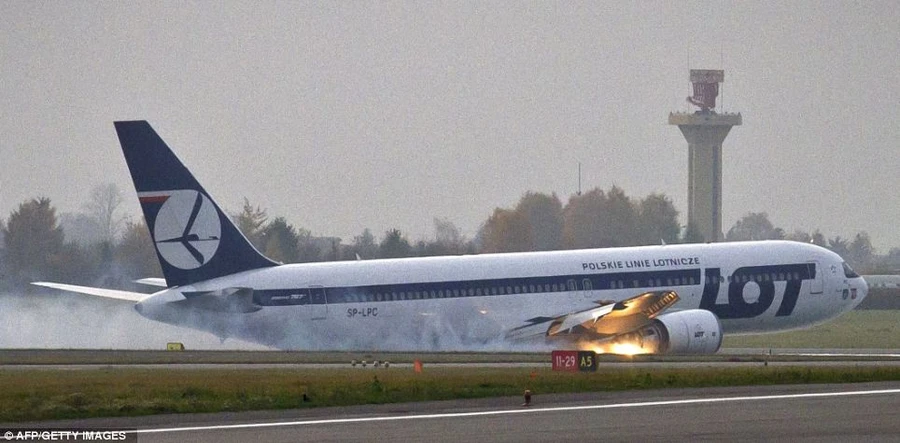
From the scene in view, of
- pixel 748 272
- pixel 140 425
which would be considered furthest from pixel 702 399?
pixel 748 272

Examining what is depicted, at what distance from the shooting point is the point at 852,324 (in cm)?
9631

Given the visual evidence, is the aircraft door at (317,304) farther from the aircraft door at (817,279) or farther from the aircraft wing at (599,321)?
the aircraft door at (817,279)

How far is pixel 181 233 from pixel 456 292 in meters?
9.66

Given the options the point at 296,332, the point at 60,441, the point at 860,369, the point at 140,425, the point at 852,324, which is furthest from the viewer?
the point at 852,324

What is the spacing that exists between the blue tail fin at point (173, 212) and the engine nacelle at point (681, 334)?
14628 mm

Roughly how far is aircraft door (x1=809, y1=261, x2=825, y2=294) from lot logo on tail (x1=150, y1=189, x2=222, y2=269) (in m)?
22.6

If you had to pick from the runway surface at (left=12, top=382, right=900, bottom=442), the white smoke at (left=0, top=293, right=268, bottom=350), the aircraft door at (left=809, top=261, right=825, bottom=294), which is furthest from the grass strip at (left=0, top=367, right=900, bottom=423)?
the aircraft door at (left=809, top=261, right=825, bottom=294)

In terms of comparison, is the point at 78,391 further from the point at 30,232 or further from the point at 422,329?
the point at 30,232

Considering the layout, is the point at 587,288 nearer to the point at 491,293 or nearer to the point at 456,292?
the point at 491,293

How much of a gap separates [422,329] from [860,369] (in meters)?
16.7

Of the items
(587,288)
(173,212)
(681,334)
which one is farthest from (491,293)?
(173,212)

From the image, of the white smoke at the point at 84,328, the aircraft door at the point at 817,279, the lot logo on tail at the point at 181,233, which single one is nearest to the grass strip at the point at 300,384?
the lot logo on tail at the point at 181,233

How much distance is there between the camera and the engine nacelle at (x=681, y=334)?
5706 cm

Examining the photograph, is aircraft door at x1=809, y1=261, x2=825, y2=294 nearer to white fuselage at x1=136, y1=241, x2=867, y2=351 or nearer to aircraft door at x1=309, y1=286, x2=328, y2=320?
white fuselage at x1=136, y1=241, x2=867, y2=351
